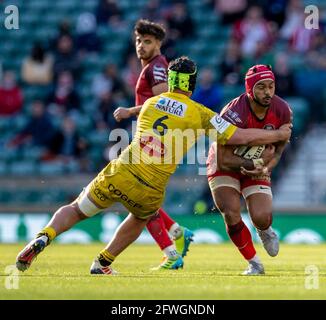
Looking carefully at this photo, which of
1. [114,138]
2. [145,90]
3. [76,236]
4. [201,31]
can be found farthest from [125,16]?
[145,90]

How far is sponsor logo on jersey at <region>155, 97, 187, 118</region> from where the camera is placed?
35.9ft

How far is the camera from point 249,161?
37.9ft

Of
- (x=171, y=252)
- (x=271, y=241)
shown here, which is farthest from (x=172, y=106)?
(x=171, y=252)

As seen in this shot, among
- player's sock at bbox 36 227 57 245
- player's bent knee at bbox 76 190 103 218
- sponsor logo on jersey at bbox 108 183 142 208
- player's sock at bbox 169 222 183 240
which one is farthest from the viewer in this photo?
player's sock at bbox 169 222 183 240

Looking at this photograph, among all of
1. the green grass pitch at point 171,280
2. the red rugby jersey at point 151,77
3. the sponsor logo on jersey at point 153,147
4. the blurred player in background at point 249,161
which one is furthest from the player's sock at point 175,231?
the sponsor logo on jersey at point 153,147

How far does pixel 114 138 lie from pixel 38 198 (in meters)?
1.92

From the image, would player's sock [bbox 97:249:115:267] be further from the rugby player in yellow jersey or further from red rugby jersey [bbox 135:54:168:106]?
red rugby jersey [bbox 135:54:168:106]

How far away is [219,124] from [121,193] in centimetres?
120

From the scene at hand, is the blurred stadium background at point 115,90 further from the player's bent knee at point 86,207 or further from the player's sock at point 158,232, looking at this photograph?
the player's bent knee at point 86,207

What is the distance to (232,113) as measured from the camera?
11711 millimetres

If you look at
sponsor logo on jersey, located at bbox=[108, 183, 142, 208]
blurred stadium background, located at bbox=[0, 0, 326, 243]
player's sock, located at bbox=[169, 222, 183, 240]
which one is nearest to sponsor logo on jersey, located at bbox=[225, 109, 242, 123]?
sponsor logo on jersey, located at bbox=[108, 183, 142, 208]

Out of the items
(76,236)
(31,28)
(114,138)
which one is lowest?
(76,236)

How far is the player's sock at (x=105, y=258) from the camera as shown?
1129cm
